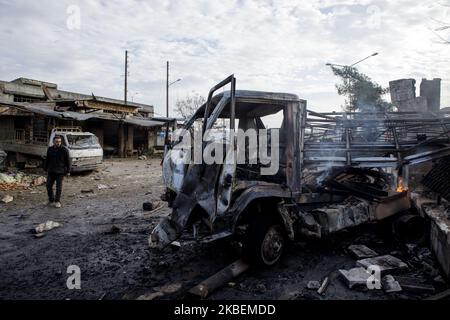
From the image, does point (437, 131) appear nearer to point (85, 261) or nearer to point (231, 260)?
point (231, 260)

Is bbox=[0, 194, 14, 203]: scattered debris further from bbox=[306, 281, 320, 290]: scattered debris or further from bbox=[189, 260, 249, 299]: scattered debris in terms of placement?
bbox=[306, 281, 320, 290]: scattered debris

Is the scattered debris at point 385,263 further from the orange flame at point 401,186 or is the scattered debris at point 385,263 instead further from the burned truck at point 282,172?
the orange flame at point 401,186

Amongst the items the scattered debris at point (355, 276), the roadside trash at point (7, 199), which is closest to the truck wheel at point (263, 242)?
the scattered debris at point (355, 276)

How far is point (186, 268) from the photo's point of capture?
13.4 feet

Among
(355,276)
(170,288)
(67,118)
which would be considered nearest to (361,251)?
(355,276)

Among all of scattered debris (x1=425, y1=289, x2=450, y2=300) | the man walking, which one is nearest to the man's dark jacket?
the man walking

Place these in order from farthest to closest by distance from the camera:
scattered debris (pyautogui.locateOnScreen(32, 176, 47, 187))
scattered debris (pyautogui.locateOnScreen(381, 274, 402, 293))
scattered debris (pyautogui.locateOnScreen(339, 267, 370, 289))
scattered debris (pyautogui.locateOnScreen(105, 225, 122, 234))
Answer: scattered debris (pyautogui.locateOnScreen(32, 176, 47, 187)) < scattered debris (pyautogui.locateOnScreen(105, 225, 122, 234)) < scattered debris (pyautogui.locateOnScreen(339, 267, 370, 289)) < scattered debris (pyautogui.locateOnScreen(381, 274, 402, 293))

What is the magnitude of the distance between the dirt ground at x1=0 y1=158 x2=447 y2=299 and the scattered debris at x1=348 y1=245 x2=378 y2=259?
0.09m

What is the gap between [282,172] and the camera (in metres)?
4.48

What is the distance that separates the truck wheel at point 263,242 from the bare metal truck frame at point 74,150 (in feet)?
32.1

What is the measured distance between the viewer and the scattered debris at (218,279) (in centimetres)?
329

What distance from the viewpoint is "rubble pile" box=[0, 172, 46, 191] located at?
388 inches

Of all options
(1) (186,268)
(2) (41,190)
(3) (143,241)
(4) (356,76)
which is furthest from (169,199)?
(4) (356,76)
